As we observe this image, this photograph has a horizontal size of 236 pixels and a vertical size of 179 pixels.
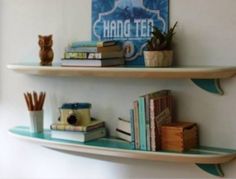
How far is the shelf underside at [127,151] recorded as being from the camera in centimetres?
162

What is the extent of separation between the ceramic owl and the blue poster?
0.74 ft

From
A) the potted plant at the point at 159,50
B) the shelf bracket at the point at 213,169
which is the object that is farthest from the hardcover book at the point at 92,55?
the shelf bracket at the point at 213,169

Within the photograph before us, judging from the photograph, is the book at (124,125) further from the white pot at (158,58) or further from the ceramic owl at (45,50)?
the ceramic owl at (45,50)

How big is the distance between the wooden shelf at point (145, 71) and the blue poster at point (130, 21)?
177mm

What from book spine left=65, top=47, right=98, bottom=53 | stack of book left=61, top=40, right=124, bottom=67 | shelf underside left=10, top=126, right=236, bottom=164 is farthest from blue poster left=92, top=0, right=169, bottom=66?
shelf underside left=10, top=126, right=236, bottom=164

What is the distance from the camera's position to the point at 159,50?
1.71m

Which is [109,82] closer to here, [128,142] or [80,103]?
[80,103]

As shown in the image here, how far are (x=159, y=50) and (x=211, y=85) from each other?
25 centimetres

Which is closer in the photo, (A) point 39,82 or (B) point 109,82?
(B) point 109,82

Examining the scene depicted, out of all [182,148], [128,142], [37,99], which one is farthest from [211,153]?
[37,99]

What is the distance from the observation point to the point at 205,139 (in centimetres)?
176

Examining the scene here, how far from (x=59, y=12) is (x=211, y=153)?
0.97m

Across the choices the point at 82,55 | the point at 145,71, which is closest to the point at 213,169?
the point at 145,71

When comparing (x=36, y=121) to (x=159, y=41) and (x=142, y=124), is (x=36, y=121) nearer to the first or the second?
(x=142, y=124)
